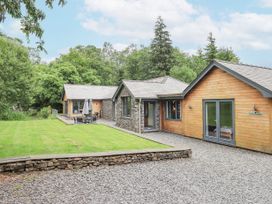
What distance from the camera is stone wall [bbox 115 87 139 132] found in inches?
621

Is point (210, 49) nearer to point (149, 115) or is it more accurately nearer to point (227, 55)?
point (227, 55)

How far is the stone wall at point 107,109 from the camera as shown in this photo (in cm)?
2433

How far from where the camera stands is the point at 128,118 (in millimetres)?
17047

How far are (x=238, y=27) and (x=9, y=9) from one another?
3468 cm

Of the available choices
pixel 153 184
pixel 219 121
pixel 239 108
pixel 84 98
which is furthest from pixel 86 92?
pixel 153 184

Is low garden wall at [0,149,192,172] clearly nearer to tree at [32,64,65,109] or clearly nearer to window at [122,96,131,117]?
window at [122,96,131,117]

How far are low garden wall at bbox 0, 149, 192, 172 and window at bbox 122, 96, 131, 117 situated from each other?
9.05m

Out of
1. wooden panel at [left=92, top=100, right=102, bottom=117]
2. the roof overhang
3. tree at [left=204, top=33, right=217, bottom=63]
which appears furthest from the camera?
tree at [left=204, top=33, right=217, bottom=63]

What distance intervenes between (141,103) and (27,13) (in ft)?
32.8

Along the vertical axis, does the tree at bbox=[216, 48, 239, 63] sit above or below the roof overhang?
above

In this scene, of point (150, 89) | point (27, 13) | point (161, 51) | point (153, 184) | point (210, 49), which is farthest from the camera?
point (210, 49)

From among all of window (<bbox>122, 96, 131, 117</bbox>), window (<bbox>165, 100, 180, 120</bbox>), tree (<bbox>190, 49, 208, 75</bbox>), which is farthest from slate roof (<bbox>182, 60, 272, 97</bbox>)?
tree (<bbox>190, 49, 208, 75</bbox>)

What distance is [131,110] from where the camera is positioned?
16.6 m

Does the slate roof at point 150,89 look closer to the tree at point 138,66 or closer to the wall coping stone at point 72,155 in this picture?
the wall coping stone at point 72,155
